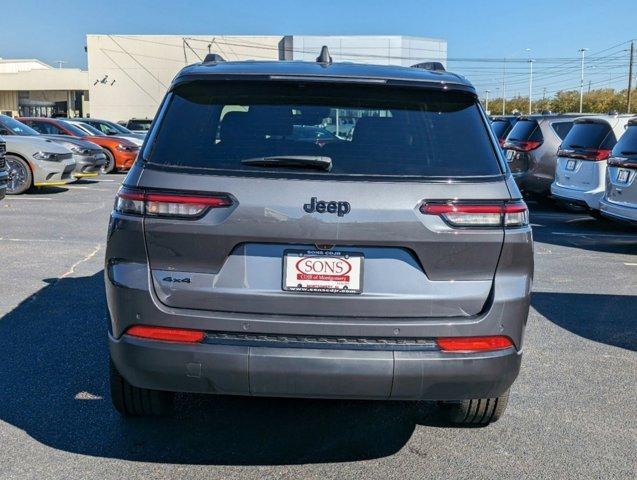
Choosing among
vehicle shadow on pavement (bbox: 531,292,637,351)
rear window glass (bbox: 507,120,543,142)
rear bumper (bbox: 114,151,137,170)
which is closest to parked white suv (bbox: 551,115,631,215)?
rear window glass (bbox: 507,120,543,142)

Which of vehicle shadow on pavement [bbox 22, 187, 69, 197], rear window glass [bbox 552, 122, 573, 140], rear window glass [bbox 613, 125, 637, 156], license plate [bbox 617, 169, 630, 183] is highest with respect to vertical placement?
rear window glass [bbox 552, 122, 573, 140]

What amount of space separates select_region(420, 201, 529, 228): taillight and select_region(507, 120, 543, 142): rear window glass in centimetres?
1070

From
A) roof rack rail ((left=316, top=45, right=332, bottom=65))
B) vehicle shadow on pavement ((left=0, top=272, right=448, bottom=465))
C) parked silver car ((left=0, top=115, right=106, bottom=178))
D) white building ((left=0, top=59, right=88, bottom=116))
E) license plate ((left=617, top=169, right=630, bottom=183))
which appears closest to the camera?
vehicle shadow on pavement ((left=0, top=272, right=448, bottom=465))

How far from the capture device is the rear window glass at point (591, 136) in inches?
415

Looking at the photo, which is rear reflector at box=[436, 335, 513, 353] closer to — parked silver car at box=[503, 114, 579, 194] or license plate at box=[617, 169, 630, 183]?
license plate at box=[617, 169, 630, 183]

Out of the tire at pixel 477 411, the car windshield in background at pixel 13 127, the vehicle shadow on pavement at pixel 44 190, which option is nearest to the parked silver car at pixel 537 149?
the vehicle shadow on pavement at pixel 44 190

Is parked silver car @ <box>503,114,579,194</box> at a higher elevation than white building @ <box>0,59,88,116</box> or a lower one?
lower

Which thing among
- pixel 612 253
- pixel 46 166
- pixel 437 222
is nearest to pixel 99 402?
pixel 437 222

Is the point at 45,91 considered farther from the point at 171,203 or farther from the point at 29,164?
the point at 171,203

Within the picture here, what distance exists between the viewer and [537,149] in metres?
13.0

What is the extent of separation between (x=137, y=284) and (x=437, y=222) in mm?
1270

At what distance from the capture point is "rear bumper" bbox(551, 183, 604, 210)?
10539 millimetres

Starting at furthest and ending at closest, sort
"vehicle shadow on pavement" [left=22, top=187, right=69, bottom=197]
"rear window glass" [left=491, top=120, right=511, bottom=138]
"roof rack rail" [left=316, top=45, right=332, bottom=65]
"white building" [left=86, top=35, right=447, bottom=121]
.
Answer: "white building" [left=86, top=35, right=447, bottom=121], "rear window glass" [left=491, top=120, right=511, bottom=138], "vehicle shadow on pavement" [left=22, top=187, right=69, bottom=197], "roof rack rail" [left=316, top=45, right=332, bottom=65]

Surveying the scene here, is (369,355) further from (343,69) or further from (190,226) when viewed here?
(343,69)
